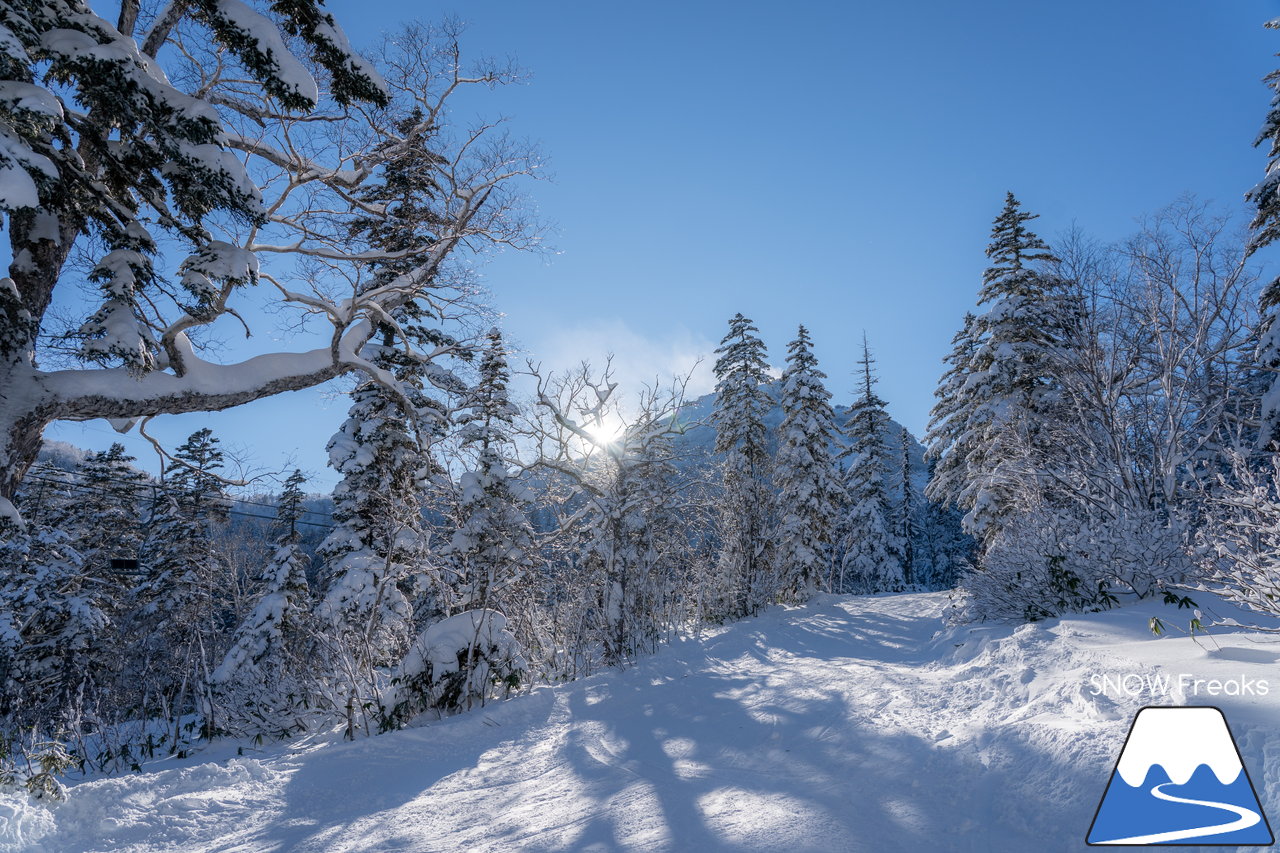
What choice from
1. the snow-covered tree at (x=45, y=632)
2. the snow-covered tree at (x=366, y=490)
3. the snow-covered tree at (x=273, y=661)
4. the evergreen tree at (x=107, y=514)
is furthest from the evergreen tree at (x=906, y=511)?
the evergreen tree at (x=107, y=514)

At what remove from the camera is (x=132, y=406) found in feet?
20.1

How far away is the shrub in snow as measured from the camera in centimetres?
699

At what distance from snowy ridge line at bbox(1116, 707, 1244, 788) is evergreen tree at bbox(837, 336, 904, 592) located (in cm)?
2622

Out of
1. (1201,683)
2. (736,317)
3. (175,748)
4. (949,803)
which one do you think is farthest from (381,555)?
(736,317)

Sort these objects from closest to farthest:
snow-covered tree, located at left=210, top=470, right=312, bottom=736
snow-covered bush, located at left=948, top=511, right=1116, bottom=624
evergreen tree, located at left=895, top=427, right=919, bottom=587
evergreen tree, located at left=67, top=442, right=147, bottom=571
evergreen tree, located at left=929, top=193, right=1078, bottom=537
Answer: snow-covered bush, located at left=948, top=511, right=1116, bottom=624 < snow-covered tree, located at left=210, top=470, right=312, bottom=736 < evergreen tree, located at left=929, top=193, right=1078, bottom=537 < evergreen tree, located at left=67, top=442, right=147, bottom=571 < evergreen tree, located at left=895, top=427, right=919, bottom=587

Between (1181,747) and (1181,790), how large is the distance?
307 millimetres

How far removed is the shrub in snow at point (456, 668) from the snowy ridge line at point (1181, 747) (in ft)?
21.3

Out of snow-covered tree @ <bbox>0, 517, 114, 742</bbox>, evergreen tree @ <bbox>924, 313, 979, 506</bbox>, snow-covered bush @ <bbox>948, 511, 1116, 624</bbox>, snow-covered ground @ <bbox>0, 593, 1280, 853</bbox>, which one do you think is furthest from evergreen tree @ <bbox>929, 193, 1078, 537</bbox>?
snow-covered tree @ <bbox>0, 517, 114, 742</bbox>

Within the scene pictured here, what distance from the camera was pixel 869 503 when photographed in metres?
28.1

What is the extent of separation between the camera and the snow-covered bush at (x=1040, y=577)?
6816 mm

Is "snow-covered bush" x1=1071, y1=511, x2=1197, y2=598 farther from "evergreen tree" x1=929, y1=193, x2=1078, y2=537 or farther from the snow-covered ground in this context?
"evergreen tree" x1=929, y1=193, x2=1078, y2=537

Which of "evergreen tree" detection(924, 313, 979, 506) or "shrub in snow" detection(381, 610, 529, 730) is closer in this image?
"shrub in snow" detection(381, 610, 529, 730)

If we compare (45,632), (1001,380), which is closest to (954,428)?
(1001,380)

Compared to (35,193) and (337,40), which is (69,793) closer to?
(35,193)
